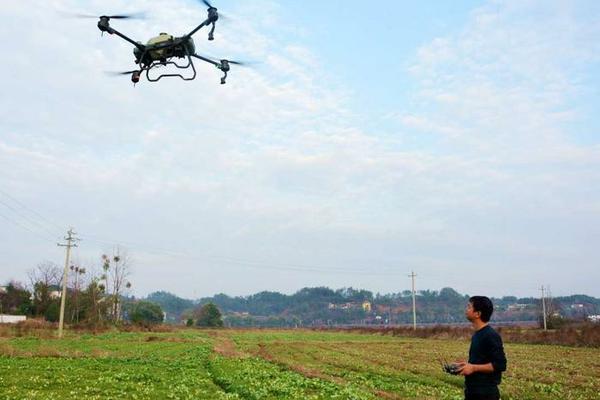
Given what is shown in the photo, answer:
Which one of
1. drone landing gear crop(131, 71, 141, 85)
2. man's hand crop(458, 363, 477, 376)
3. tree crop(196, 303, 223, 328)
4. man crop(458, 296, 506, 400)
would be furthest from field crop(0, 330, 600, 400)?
tree crop(196, 303, 223, 328)

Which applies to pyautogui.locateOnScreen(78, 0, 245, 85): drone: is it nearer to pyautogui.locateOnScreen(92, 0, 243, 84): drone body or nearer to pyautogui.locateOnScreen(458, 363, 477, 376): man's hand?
pyautogui.locateOnScreen(92, 0, 243, 84): drone body

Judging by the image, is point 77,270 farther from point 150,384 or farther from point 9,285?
point 150,384

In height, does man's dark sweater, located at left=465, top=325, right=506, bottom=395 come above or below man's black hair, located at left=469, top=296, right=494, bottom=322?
below

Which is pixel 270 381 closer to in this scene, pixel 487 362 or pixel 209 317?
pixel 487 362

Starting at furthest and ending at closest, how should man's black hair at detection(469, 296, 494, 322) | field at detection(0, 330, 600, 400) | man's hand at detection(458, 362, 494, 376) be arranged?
field at detection(0, 330, 600, 400), man's black hair at detection(469, 296, 494, 322), man's hand at detection(458, 362, 494, 376)

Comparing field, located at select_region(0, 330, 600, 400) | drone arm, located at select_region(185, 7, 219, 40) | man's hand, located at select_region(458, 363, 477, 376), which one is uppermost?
drone arm, located at select_region(185, 7, 219, 40)

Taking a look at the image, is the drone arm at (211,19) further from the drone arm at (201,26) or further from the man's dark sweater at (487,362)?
the man's dark sweater at (487,362)
